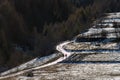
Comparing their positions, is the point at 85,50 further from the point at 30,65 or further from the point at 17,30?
the point at 17,30

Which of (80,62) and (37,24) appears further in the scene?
(37,24)

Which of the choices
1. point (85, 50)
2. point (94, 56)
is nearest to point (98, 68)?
point (94, 56)

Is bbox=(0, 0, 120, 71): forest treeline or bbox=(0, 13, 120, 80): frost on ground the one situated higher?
bbox=(0, 0, 120, 71): forest treeline

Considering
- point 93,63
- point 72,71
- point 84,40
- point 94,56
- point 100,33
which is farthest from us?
point 100,33

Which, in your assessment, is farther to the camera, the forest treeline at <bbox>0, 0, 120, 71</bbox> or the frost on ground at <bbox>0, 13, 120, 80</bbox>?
the forest treeline at <bbox>0, 0, 120, 71</bbox>

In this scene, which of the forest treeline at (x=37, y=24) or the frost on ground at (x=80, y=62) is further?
the forest treeline at (x=37, y=24)

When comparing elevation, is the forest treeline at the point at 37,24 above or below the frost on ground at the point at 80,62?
above

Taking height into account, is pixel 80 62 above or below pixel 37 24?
below

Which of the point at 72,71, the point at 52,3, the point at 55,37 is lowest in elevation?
the point at 72,71
